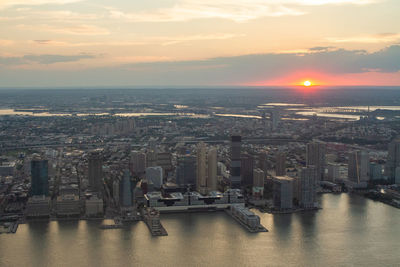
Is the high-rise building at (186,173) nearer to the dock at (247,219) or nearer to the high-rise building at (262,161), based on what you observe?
the high-rise building at (262,161)

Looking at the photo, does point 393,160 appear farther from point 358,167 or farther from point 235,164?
point 235,164

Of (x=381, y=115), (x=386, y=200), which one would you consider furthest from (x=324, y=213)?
(x=381, y=115)

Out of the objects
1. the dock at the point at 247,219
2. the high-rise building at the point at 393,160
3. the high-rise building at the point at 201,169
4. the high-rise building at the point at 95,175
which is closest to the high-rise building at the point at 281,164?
the high-rise building at the point at 201,169

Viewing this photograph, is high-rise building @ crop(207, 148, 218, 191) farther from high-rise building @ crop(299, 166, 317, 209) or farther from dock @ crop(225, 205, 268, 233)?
high-rise building @ crop(299, 166, 317, 209)

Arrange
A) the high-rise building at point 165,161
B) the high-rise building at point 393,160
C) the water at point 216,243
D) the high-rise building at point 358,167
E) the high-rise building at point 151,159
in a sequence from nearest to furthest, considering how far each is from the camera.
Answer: the water at point 216,243
the high-rise building at point 358,167
the high-rise building at point 393,160
the high-rise building at point 151,159
the high-rise building at point 165,161

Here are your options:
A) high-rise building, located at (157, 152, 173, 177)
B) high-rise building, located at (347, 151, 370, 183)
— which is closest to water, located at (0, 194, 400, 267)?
high-rise building, located at (347, 151, 370, 183)

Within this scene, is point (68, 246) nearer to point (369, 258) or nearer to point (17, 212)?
point (17, 212)
